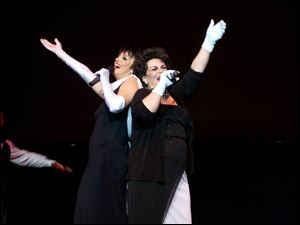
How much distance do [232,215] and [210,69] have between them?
1.12 meters

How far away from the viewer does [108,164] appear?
206 centimetres

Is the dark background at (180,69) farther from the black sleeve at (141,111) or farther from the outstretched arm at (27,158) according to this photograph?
the black sleeve at (141,111)

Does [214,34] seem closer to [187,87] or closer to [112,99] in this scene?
[187,87]

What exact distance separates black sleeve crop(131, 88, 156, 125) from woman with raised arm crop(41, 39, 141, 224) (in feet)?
0.16

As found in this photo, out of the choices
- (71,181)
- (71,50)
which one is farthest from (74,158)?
(71,50)

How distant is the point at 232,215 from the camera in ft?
12.6

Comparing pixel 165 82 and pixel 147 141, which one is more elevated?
pixel 165 82

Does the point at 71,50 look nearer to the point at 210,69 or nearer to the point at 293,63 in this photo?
the point at 210,69

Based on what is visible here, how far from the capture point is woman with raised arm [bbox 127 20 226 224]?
195 centimetres

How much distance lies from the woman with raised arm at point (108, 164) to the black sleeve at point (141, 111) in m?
0.05

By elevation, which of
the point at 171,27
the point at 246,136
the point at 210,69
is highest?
the point at 171,27

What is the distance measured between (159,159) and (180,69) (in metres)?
2.23

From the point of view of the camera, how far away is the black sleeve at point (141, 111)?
1982 millimetres

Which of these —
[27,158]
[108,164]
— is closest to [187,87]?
[108,164]
